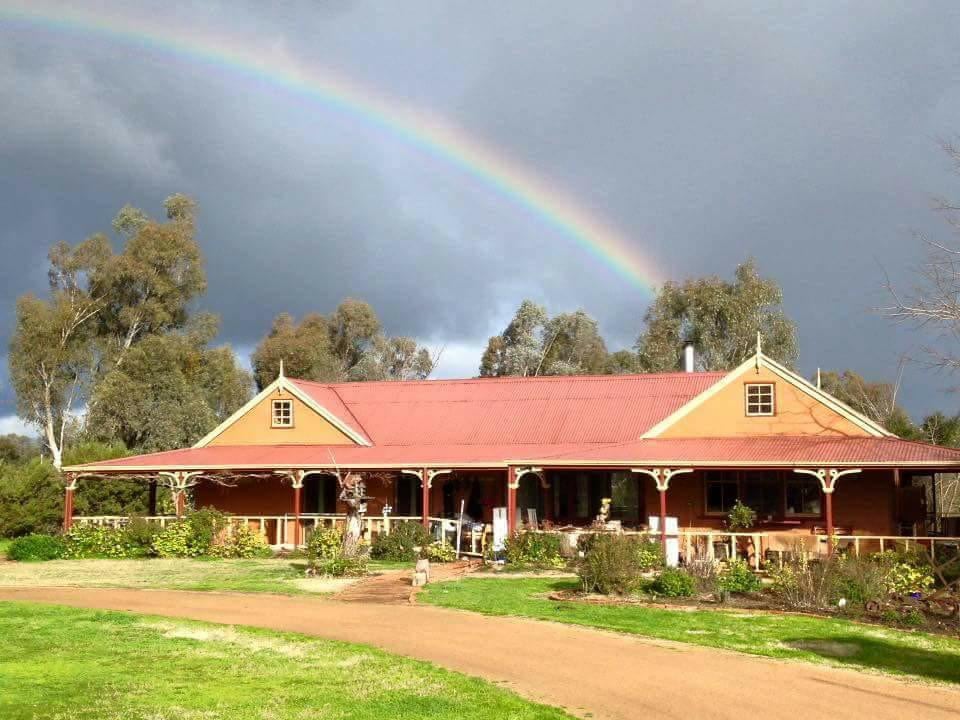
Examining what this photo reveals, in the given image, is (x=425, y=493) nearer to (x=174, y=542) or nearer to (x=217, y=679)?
(x=174, y=542)

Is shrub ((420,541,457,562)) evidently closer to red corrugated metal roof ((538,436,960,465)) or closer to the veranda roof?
the veranda roof

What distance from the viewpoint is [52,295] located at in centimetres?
4894

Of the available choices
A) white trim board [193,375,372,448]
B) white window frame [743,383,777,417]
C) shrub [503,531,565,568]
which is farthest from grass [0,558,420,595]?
white window frame [743,383,777,417]

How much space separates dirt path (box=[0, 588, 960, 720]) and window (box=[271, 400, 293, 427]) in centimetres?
1409

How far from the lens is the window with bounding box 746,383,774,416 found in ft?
86.8

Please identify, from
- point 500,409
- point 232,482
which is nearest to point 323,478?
point 232,482

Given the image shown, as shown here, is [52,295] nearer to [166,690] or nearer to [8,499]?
[8,499]

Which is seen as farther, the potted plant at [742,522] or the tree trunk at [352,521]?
the potted plant at [742,522]

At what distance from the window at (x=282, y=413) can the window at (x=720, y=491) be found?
497 inches

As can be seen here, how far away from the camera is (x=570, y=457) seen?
2402 cm

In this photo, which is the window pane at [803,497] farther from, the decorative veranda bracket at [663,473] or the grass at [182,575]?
the grass at [182,575]

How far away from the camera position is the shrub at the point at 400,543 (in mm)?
24250

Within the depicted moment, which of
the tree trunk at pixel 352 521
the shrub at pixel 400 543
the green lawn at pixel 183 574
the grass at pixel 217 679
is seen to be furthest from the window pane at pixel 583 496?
the grass at pixel 217 679

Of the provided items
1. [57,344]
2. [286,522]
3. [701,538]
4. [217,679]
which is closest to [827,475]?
[701,538]
